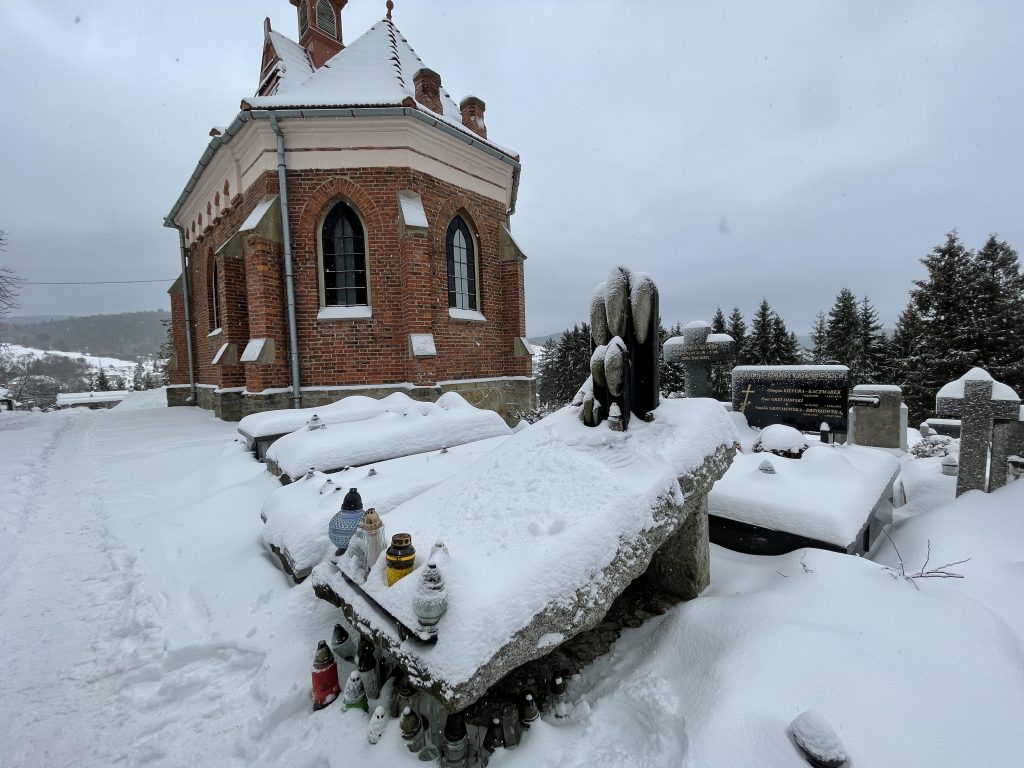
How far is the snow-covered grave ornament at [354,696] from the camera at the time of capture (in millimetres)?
2062

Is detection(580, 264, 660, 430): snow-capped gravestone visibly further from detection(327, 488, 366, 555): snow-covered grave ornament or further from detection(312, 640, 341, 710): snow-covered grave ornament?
detection(312, 640, 341, 710): snow-covered grave ornament

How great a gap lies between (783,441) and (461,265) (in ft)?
23.6

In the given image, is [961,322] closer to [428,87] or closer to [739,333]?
[739,333]

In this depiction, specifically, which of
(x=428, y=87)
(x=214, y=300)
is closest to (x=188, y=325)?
(x=214, y=300)

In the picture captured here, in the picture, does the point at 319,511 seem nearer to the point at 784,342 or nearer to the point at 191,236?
the point at 191,236

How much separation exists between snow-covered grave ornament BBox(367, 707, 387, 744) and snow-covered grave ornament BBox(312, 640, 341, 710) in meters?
0.31

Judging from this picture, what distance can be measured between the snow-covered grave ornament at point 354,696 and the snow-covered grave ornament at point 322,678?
9 cm

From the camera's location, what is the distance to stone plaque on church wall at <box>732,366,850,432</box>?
6570mm

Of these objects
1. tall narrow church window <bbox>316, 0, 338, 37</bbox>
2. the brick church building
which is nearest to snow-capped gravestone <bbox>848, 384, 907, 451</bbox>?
the brick church building

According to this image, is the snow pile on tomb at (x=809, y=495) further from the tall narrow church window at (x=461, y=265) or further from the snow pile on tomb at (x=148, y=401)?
the snow pile on tomb at (x=148, y=401)

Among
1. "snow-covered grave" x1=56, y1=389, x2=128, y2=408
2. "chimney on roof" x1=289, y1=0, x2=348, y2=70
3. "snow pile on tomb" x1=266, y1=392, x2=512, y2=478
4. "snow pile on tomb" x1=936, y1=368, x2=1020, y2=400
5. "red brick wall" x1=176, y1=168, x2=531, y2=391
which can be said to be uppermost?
"chimney on roof" x1=289, y1=0, x2=348, y2=70

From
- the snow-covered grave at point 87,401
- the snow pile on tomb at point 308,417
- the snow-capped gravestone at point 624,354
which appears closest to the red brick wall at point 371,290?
the snow pile on tomb at point 308,417

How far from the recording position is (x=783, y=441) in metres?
5.38

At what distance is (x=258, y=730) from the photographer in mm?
1991
